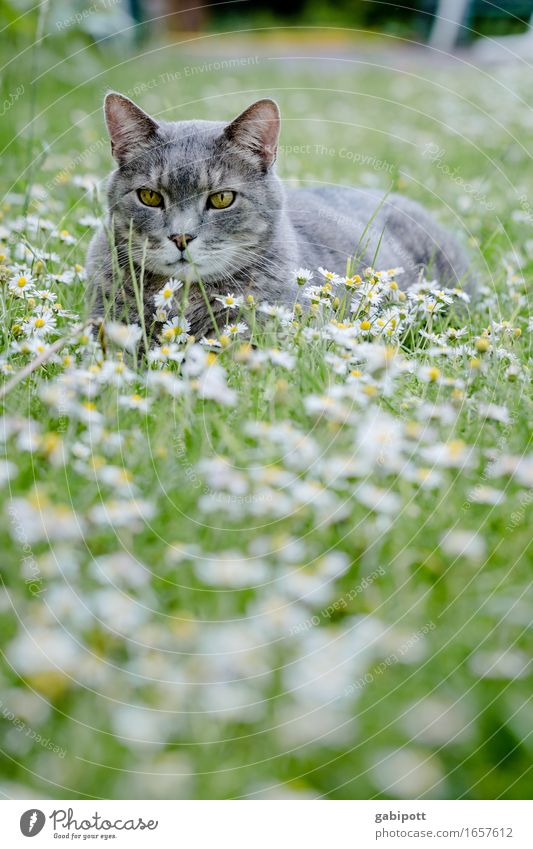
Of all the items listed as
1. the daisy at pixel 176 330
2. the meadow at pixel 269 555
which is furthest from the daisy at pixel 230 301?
the daisy at pixel 176 330

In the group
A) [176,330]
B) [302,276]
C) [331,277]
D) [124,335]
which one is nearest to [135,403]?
[124,335]

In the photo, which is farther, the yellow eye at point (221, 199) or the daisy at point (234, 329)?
the yellow eye at point (221, 199)

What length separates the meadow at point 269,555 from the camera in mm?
1340

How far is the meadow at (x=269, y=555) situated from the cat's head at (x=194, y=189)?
0.26 meters

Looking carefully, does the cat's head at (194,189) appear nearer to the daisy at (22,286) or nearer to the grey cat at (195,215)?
the grey cat at (195,215)

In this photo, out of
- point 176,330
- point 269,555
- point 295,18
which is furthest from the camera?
point 295,18

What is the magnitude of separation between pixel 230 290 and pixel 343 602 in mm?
1561

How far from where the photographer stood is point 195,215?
9.14ft

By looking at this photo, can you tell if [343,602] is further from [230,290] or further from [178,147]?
[178,147]

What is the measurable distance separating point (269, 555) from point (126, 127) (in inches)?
76.8

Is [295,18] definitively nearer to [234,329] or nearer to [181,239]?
[181,239]

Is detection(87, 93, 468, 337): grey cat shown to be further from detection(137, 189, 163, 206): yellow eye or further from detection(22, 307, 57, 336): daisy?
detection(22, 307, 57, 336): daisy

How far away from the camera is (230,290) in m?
2.88
